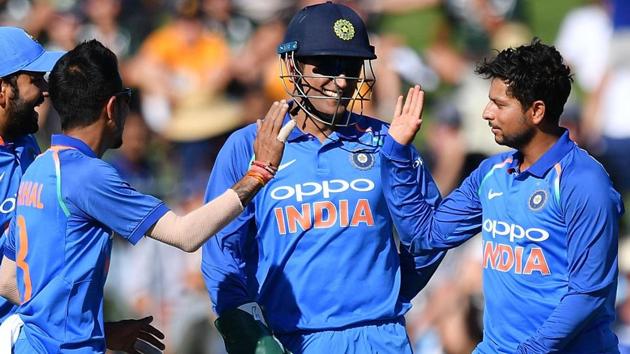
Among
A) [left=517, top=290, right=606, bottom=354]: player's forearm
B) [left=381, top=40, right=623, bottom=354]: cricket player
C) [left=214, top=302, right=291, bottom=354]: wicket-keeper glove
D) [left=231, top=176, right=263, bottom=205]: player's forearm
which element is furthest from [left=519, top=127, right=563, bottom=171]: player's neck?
[left=214, top=302, right=291, bottom=354]: wicket-keeper glove

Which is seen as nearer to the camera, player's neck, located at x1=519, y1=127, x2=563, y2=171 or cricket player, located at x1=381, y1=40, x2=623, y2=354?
cricket player, located at x1=381, y1=40, x2=623, y2=354

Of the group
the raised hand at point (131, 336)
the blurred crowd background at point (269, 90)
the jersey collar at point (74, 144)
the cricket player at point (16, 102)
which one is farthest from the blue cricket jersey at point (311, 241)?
the blurred crowd background at point (269, 90)

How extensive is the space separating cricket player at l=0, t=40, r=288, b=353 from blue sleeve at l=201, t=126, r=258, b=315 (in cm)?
39

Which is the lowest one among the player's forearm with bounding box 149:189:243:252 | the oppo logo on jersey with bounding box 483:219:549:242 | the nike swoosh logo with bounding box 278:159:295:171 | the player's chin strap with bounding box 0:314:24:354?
the player's chin strap with bounding box 0:314:24:354

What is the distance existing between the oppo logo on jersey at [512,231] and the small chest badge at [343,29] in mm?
956

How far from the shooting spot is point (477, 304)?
9367 millimetres

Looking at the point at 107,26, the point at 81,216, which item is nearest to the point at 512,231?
the point at 81,216

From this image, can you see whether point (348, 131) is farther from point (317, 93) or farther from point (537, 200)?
point (537, 200)

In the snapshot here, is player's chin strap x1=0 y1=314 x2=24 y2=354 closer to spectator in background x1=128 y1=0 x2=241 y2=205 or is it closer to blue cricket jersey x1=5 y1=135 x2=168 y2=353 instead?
blue cricket jersey x1=5 y1=135 x2=168 y2=353

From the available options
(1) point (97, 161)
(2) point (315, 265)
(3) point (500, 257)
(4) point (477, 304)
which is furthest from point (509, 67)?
(4) point (477, 304)

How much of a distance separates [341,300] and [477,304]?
14.0 feet

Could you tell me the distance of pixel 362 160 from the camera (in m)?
5.38

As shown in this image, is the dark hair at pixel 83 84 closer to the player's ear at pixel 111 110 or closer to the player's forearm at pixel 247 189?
the player's ear at pixel 111 110

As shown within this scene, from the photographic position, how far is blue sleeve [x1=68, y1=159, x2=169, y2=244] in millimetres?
4770
